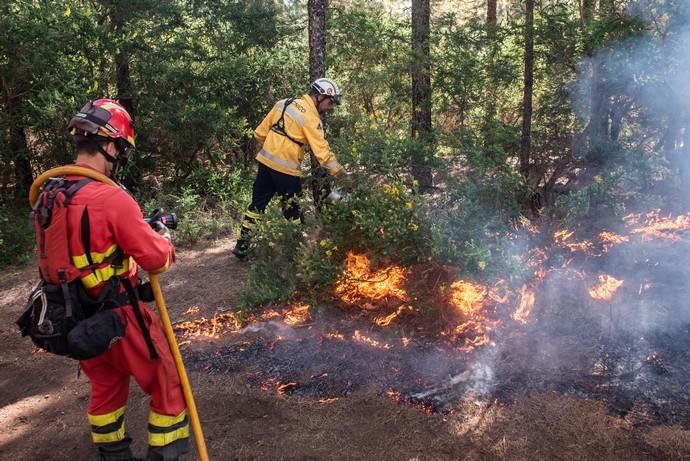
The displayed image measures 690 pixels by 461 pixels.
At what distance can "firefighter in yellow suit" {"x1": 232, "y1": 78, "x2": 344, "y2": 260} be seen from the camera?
6488 mm

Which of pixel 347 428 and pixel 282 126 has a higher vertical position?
pixel 282 126

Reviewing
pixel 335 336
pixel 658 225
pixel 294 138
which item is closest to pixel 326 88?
pixel 294 138

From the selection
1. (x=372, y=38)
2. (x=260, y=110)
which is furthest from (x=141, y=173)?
(x=372, y=38)

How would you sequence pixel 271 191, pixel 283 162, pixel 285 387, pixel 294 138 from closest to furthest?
pixel 285 387 < pixel 294 138 < pixel 283 162 < pixel 271 191

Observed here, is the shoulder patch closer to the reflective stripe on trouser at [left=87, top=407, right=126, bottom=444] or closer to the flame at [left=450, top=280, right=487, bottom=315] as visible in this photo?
the flame at [left=450, top=280, right=487, bottom=315]

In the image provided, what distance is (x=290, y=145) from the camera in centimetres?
678

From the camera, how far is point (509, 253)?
200 inches

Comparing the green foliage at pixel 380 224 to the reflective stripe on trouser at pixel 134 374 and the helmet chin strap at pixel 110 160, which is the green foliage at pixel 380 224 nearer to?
the reflective stripe on trouser at pixel 134 374

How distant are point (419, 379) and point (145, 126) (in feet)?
26.8

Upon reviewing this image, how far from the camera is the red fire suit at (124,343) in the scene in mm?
2805

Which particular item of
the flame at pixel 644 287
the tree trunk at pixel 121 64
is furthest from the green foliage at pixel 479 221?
the tree trunk at pixel 121 64

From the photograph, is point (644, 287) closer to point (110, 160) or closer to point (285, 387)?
point (285, 387)

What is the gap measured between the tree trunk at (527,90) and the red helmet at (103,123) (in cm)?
575

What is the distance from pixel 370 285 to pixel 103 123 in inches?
128
